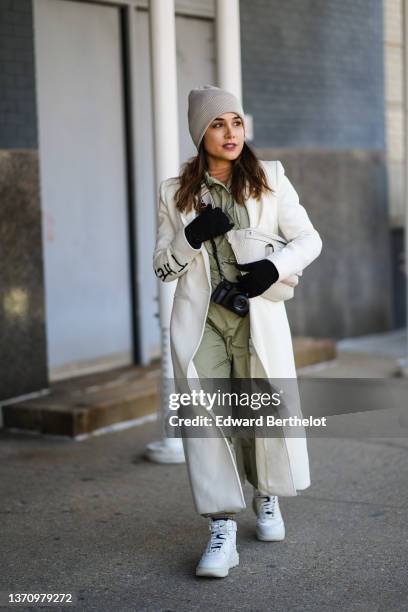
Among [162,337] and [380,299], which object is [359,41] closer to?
[380,299]

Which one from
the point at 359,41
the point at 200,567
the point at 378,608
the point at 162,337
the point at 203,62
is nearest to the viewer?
the point at 378,608

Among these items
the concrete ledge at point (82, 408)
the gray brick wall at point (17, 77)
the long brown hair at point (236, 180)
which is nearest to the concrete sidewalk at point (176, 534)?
the concrete ledge at point (82, 408)

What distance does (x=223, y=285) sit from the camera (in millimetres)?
4230

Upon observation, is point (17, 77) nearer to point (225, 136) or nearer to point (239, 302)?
point (225, 136)

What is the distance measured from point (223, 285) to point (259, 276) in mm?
176

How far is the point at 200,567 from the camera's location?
164 inches

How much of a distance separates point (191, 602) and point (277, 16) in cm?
647

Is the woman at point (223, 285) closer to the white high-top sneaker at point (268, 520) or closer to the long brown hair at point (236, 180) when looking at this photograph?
the long brown hair at point (236, 180)

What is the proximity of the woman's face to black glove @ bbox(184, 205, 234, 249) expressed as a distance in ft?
0.86

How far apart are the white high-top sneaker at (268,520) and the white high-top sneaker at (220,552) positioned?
24cm

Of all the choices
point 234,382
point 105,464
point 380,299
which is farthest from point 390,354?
point 234,382

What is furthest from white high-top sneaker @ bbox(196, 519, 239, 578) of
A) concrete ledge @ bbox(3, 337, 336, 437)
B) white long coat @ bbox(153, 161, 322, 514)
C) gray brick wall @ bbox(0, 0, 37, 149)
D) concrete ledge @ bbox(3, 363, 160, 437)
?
gray brick wall @ bbox(0, 0, 37, 149)

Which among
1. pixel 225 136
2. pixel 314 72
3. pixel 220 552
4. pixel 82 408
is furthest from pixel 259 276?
pixel 314 72

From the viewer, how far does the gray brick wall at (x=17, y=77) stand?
6906 mm
